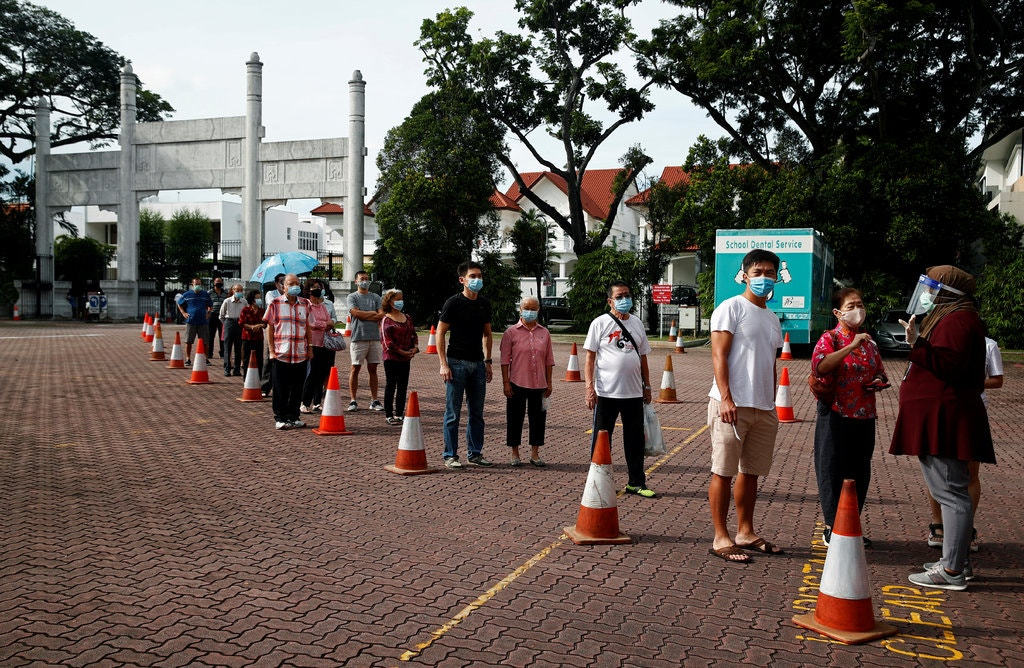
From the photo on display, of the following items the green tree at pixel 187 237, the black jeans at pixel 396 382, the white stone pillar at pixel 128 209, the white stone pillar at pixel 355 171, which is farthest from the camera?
the green tree at pixel 187 237

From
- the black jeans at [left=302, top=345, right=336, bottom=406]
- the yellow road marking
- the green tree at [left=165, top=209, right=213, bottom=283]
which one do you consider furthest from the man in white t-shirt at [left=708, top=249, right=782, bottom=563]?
the green tree at [left=165, top=209, right=213, bottom=283]

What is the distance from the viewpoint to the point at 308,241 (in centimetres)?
8956

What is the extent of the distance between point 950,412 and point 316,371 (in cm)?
840

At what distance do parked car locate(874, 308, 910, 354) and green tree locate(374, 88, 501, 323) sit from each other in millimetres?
16647

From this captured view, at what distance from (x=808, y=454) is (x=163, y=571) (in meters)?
6.90

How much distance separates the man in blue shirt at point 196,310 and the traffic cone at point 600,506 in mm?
13436

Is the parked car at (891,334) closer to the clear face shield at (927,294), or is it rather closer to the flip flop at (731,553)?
the clear face shield at (927,294)

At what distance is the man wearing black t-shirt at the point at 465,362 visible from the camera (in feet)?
27.5

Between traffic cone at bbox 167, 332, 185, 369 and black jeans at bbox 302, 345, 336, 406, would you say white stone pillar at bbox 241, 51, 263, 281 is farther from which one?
black jeans at bbox 302, 345, 336, 406

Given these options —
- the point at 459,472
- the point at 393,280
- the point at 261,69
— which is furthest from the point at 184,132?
the point at 459,472

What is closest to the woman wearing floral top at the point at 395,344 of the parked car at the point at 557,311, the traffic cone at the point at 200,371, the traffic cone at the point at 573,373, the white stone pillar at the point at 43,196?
the traffic cone at the point at 200,371

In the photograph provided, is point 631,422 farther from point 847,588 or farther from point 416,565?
point 847,588

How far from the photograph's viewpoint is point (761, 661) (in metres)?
4.04

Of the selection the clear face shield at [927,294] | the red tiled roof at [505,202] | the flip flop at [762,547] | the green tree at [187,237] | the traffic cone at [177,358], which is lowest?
the flip flop at [762,547]
